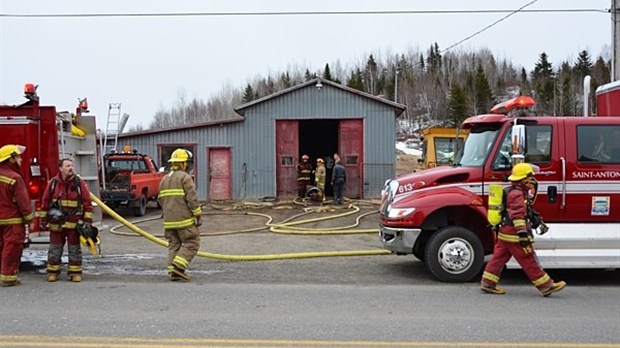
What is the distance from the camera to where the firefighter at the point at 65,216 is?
27.9ft

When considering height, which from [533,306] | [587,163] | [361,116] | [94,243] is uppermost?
[361,116]

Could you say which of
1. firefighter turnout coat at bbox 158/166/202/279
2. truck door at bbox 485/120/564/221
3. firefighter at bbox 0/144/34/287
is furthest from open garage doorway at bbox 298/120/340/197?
firefighter at bbox 0/144/34/287

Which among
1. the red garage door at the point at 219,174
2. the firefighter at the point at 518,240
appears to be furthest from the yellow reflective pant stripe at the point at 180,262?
the red garage door at the point at 219,174

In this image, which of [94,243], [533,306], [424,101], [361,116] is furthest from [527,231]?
[424,101]

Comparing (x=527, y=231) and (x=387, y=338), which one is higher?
(x=527, y=231)

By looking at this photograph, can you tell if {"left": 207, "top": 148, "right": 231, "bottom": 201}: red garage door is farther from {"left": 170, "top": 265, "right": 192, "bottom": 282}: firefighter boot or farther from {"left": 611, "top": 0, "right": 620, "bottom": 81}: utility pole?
{"left": 170, "top": 265, "right": 192, "bottom": 282}: firefighter boot

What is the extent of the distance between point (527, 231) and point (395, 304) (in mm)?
1853

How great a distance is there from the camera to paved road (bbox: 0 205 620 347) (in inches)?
223

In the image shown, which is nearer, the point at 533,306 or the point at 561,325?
the point at 561,325

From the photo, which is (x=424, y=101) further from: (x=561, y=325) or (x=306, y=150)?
(x=561, y=325)

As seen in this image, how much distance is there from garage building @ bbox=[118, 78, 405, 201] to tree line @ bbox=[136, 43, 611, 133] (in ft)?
148

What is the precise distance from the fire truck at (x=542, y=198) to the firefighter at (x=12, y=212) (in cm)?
499

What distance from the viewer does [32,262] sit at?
33.7ft

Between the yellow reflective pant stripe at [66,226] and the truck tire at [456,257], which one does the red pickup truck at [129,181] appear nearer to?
the yellow reflective pant stripe at [66,226]
